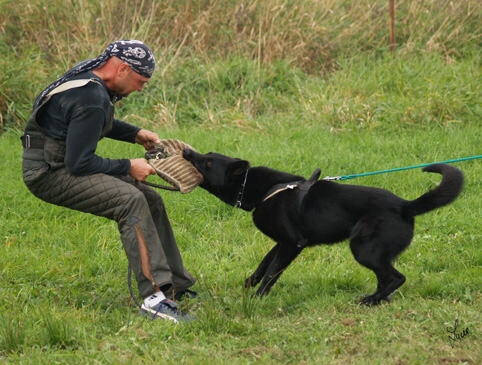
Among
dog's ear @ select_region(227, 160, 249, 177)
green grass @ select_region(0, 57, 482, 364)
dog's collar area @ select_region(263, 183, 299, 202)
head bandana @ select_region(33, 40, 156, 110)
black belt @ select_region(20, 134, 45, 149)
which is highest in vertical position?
head bandana @ select_region(33, 40, 156, 110)

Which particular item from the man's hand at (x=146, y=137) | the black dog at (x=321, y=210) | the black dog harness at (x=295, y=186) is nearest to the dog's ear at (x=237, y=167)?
the black dog at (x=321, y=210)

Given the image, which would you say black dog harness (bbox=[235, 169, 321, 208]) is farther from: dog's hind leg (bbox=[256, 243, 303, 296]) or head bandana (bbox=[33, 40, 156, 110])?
head bandana (bbox=[33, 40, 156, 110])

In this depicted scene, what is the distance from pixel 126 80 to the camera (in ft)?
15.8

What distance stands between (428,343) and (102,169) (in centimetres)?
216

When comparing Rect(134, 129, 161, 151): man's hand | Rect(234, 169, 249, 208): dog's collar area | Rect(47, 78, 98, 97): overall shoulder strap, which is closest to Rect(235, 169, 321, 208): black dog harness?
Rect(234, 169, 249, 208): dog's collar area

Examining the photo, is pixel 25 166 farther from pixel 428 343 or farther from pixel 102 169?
pixel 428 343

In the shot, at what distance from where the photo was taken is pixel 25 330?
Answer: 428 centimetres

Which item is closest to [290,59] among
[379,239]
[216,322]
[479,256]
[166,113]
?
[166,113]

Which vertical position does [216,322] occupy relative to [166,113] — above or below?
above

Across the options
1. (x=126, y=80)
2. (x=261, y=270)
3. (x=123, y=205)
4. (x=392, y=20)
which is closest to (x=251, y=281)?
(x=261, y=270)

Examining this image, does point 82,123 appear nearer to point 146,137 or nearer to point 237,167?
point 146,137

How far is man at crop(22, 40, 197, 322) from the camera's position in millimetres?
4617

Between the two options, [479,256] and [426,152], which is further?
[426,152]

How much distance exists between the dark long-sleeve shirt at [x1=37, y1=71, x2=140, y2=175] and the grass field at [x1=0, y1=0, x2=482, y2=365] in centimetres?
90
